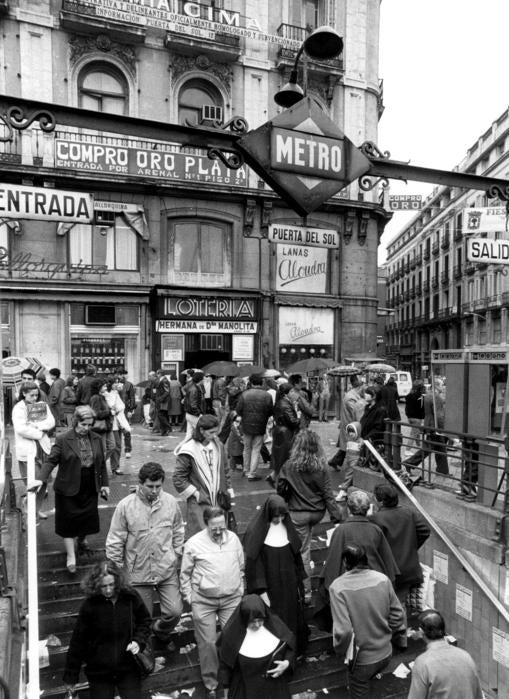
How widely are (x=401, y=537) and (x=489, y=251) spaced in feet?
13.1

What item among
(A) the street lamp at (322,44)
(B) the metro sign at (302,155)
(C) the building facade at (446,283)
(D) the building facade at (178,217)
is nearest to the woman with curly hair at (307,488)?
(B) the metro sign at (302,155)

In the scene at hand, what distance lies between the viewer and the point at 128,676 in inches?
154

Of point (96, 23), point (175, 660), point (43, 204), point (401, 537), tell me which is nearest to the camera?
point (175, 660)

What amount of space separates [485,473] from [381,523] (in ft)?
7.30

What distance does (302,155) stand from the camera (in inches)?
170

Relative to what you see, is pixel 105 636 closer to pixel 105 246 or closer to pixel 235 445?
pixel 235 445

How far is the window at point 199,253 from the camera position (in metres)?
21.2

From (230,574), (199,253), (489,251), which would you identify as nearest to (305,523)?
(230,574)

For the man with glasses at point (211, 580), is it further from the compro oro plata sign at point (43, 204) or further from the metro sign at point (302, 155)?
the compro oro plata sign at point (43, 204)

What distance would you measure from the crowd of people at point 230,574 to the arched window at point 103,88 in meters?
16.7

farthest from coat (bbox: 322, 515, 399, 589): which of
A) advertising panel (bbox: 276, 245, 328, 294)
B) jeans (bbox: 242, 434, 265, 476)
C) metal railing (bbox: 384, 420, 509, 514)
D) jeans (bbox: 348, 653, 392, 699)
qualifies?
advertising panel (bbox: 276, 245, 328, 294)

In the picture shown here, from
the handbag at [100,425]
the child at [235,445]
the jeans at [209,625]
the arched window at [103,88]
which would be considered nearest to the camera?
the jeans at [209,625]

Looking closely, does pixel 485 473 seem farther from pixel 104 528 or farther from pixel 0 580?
pixel 0 580

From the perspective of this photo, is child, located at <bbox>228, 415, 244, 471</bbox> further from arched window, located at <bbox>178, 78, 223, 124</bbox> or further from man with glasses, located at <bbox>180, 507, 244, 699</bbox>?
arched window, located at <bbox>178, 78, 223, 124</bbox>
